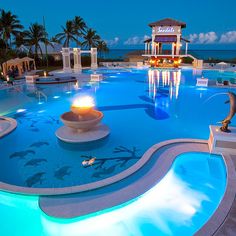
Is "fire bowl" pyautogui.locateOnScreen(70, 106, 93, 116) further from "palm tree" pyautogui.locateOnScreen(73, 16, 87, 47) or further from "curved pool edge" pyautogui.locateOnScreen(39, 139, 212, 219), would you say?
"palm tree" pyautogui.locateOnScreen(73, 16, 87, 47)

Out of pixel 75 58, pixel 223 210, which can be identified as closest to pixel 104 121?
pixel 223 210

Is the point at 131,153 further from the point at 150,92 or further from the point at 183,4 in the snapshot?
the point at 183,4

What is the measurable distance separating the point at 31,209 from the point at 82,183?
4.68 feet

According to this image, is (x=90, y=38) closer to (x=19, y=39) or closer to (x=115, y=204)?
(x=19, y=39)

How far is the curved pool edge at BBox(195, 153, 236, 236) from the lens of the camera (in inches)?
166

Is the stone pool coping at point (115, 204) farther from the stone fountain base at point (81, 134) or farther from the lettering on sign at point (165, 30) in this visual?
the lettering on sign at point (165, 30)

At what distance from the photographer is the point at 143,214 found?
16.7 ft

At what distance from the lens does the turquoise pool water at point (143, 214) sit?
15.3 feet

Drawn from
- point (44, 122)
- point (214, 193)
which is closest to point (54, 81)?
point (44, 122)

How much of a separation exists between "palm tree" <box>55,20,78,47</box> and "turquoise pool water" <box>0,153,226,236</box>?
1644 inches

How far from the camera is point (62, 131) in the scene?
9422mm

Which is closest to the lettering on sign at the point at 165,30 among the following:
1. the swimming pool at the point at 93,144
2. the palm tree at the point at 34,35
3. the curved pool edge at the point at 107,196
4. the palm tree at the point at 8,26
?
the palm tree at the point at 34,35

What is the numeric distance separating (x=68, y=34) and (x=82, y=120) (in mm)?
38015

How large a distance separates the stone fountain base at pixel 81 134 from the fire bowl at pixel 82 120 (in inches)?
9.5
